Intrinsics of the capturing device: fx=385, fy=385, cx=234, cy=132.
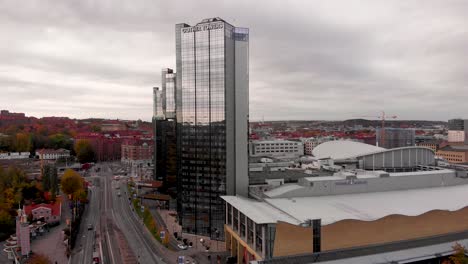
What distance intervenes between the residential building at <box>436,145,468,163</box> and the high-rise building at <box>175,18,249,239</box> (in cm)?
5446

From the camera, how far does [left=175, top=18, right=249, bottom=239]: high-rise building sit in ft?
98.1

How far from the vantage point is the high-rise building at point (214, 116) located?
29906 mm

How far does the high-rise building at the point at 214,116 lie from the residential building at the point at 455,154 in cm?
5446

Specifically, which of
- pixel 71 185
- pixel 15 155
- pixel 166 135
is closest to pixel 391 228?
pixel 166 135

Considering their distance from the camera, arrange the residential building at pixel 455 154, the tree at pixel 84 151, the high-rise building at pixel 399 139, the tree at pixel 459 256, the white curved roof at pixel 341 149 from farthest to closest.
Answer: the high-rise building at pixel 399 139 < the tree at pixel 84 151 < the residential building at pixel 455 154 < the white curved roof at pixel 341 149 < the tree at pixel 459 256

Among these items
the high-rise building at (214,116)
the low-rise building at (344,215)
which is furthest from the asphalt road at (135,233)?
the low-rise building at (344,215)

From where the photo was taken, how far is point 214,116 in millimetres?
30266

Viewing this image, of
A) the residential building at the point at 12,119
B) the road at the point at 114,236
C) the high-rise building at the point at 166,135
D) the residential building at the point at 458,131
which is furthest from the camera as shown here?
the residential building at the point at 458,131

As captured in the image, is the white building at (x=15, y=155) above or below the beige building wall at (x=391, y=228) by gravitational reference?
above

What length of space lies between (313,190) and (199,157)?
923 cm

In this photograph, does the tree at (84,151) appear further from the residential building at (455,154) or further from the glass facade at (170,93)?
the residential building at (455,154)

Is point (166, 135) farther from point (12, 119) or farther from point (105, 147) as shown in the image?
point (12, 119)

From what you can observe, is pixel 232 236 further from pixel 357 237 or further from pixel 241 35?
pixel 241 35

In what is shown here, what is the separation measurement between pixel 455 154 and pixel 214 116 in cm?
5806
